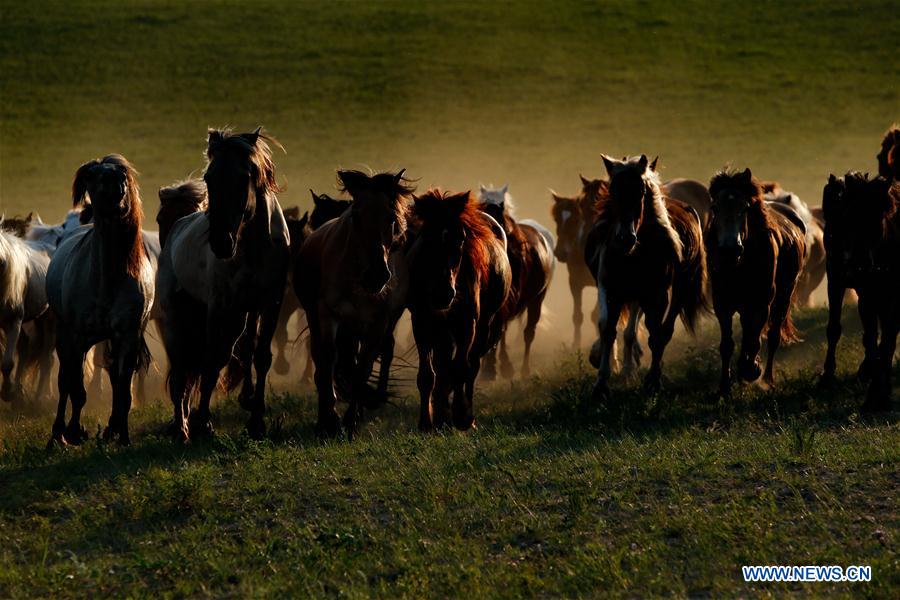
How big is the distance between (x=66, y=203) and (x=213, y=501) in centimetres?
Answer: 3211

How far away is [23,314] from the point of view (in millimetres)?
14289

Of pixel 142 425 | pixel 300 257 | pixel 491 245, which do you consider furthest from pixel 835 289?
pixel 142 425

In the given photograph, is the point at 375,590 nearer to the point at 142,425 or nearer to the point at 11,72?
the point at 142,425

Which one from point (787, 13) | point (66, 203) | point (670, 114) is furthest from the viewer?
point (787, 13)

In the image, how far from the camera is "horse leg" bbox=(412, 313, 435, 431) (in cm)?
1117

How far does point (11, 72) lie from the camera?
162 ft

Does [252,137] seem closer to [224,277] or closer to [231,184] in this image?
[231,184]

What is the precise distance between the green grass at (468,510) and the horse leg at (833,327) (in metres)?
1.55

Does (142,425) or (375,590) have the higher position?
(375,590)

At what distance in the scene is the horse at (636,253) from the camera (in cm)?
1243

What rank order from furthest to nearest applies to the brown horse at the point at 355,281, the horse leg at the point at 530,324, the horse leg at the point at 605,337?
the horse leg at the point at 530,324, the horse leg at the point at 605,337, the brown horse at the point at 355,281

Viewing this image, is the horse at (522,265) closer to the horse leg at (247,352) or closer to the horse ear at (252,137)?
the horse leg at (247,352)

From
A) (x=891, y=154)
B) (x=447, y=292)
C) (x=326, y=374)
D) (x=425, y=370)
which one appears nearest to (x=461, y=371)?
(x=425, y=370)

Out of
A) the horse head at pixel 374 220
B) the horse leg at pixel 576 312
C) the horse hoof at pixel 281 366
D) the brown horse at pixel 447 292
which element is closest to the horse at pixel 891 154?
the brown horse at pixel 447 292
